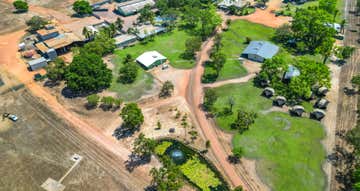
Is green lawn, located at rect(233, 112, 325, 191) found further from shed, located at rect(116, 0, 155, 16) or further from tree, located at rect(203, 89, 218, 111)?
shed, located at rect(116, 0, 155, 16)

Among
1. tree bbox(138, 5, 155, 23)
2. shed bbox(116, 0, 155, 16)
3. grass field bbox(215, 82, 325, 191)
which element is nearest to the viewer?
grass field bbox(215, 82, 325, 191)

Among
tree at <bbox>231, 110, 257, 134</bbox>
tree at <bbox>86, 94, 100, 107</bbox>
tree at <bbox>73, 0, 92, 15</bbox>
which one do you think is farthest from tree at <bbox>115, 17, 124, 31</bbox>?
tree at <bbox>231, 110, 257, 134</bbox>

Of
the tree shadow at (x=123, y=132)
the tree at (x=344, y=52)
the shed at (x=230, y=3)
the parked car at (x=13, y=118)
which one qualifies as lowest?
the parked car at (x=13, y=118)

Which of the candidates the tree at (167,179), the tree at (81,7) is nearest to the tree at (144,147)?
the tree at (167,179)

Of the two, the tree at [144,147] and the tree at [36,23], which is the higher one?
the tree at [36,23]

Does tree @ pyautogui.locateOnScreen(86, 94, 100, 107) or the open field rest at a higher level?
tree @ pyautogui.locateOnScreen(86, 94, 100, 107)

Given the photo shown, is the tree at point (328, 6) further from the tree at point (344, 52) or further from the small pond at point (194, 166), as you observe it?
the small pond at point (194, 166)

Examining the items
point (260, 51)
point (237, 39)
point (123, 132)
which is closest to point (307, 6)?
point (237, 39)
